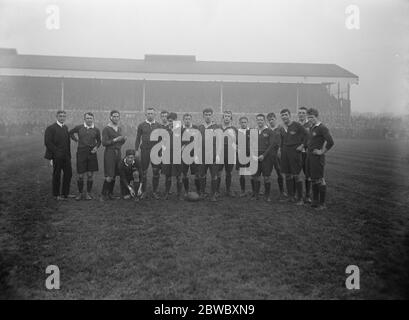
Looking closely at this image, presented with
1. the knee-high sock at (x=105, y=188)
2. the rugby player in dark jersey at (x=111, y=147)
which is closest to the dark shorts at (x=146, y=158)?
the rugby player in dark jersey at (x=111, y=147)

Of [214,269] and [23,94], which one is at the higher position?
[23,94]

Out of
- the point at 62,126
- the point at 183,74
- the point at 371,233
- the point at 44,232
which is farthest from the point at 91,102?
the point at 371,233

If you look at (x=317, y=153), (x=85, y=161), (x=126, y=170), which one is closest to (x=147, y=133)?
(x=126, y=170)

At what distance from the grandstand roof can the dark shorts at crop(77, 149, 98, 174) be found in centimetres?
1934

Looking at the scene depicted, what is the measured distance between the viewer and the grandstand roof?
25078mm

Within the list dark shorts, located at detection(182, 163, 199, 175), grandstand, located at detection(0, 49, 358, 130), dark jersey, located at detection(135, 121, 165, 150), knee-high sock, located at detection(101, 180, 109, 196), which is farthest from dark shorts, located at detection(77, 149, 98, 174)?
grandstand, located at detection(0, 49, 358, 130)

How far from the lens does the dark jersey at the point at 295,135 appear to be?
6.64m

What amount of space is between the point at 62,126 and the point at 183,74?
19093mm

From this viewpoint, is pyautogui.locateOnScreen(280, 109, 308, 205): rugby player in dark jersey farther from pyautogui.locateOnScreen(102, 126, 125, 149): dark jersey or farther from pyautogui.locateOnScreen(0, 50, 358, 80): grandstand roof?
pyautogui.locateOnScreen(0, 50, 358, 80): grandstand roof

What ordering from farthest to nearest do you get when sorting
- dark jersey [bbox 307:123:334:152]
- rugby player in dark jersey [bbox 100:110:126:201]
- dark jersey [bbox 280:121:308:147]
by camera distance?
rugby player in dark jersey [bbox 100:110:126:201]
dark jersey [bbox 280:121:308:147]
dark jersey [bbox 307:123:334:152]

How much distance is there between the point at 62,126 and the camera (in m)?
6.92

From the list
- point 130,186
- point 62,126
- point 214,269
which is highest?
point 62,126

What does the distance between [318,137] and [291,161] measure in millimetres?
729
